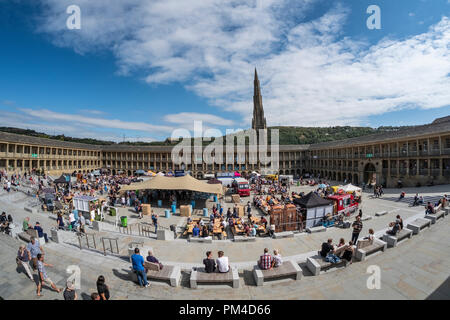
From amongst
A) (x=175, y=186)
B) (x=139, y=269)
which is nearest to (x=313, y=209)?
(x=139, y=269)

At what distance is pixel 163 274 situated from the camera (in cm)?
569

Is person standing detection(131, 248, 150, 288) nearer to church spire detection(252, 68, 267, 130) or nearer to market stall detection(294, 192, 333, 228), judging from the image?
market stall detection(294, 192, 333, 228)

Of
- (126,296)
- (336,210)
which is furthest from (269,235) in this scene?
(126,296)

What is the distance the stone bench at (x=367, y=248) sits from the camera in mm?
6687

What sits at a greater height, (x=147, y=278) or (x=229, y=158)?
(x=229, y=158)

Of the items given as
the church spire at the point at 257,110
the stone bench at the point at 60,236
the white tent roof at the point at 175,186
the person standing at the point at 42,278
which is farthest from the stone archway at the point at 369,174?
the church spire at the point at 257,110

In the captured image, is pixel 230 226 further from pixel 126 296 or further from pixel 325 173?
pixel 325 173

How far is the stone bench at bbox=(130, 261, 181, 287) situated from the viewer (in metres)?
5.55

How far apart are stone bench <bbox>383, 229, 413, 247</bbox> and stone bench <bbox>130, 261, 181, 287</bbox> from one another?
27.4 ft

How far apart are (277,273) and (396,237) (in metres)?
5.88

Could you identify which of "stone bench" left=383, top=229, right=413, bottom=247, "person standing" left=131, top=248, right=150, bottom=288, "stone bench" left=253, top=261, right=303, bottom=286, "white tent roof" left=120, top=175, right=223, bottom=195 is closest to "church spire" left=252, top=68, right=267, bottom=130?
"white tent roof" left=120, top=175, right=223, bottom=195

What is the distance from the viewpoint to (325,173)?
48.6m
